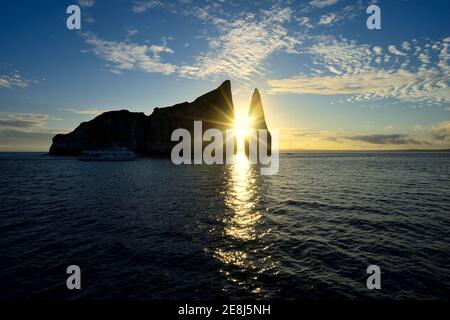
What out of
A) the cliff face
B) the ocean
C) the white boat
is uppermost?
the cliff face

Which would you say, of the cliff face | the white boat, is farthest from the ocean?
the cliff face

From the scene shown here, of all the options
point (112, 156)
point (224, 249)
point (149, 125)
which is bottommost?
point (224, 249)

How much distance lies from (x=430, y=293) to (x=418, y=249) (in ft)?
17.9

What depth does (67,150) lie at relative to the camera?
6619 inches

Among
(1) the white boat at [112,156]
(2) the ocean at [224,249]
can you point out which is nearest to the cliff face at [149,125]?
(1) the white boat at [112,156]

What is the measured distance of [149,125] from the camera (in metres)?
160

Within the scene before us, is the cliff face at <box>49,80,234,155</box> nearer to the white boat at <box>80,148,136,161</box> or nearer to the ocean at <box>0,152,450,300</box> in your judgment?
the white boat at <box>80,148,136,161</box>

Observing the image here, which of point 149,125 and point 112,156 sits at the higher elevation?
point 149,125

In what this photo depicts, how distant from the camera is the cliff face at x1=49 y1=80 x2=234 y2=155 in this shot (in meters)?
154

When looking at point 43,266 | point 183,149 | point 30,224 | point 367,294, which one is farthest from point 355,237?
point 183,149

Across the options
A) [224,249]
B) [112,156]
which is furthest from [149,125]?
[224,249]

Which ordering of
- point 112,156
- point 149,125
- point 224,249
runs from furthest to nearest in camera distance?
point 149,125 → point 112,156 → point 224,249

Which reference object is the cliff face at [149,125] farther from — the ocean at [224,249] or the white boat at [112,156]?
the ocean at [224,249]

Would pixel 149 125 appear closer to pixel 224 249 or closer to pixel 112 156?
pixel 112 156
